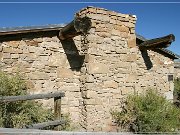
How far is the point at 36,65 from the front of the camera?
7.27 meters

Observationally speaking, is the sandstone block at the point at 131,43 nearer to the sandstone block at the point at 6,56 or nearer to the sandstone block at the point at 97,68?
the sandstone block at the point at 97,68

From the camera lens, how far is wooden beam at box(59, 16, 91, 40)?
6.95 meters

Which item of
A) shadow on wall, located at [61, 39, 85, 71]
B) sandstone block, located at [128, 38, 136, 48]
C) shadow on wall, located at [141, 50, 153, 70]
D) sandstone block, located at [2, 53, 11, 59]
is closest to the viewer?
sandstone block, located at [2, 53, 11, 59]

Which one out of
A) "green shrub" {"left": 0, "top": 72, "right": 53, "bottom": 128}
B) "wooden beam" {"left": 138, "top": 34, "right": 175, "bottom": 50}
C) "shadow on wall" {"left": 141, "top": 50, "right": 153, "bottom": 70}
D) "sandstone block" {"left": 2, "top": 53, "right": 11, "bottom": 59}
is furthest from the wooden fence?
"shadow on wall" {"left": 141, "top": 50, "right": 153, "bottom": 70}

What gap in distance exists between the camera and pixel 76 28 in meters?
6.87

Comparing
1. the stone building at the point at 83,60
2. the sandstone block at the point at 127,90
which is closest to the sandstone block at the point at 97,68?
the stone building at the point at 83,60

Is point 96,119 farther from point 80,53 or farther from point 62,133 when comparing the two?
point 62,133

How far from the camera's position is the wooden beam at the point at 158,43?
756 cm

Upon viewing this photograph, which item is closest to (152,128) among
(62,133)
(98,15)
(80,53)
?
(80,53)

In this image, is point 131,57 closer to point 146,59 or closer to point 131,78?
point 131,78

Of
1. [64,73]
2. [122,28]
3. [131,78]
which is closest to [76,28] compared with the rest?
[64,73]

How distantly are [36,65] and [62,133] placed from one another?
6.04m

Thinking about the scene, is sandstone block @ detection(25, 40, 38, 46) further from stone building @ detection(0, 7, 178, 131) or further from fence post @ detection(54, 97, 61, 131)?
fence post @ detection(54, 97, 61, 131)

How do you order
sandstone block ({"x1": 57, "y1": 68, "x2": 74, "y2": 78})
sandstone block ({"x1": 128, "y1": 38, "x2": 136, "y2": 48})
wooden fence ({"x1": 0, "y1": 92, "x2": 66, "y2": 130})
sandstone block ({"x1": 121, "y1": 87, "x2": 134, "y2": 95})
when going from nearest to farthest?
wooden fence ({"x1": 0, "y1": 92, "x2": 66, "y2": 130})
sandstone block ({"x1": 57, "y1": 68, "x2": 74, "y2": 78})
sandstone block ({"x1": 121, "y1": 87, "x2": 134, "y2": 95})
sandstone block ({"x1": 128, "y1": 38, "x2": 136, "y2": 48})
